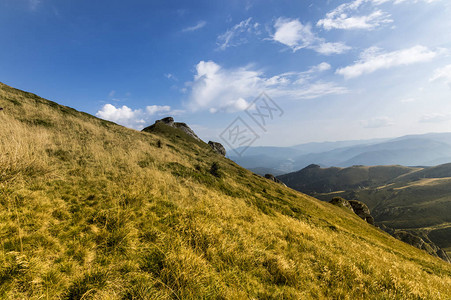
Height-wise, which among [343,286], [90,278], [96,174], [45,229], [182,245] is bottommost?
[343,286]

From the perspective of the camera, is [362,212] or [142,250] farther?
[362,212]

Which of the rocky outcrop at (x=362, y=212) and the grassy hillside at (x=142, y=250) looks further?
the rocky outcrop at (x=362, y=212)

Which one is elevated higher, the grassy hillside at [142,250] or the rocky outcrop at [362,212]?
the grassy hillside at [142,250]

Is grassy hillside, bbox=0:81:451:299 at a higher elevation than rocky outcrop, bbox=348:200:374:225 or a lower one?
higher

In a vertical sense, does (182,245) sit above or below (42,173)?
below

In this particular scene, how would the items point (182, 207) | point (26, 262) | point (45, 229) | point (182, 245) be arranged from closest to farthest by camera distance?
point (26, 262) → point (45, 229) → point (182, 245) → point (182, 207)

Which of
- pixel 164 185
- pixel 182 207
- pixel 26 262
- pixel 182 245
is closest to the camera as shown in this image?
pixel 26 262

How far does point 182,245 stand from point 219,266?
3.49 ft

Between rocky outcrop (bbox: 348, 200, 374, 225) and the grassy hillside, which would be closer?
the grassy hillside

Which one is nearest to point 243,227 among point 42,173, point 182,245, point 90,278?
point 182,245

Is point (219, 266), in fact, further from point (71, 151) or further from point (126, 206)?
point (71, 151)

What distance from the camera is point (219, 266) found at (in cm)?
434

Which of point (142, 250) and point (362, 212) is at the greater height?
point (142, 250)

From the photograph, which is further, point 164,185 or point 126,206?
point 164,185
